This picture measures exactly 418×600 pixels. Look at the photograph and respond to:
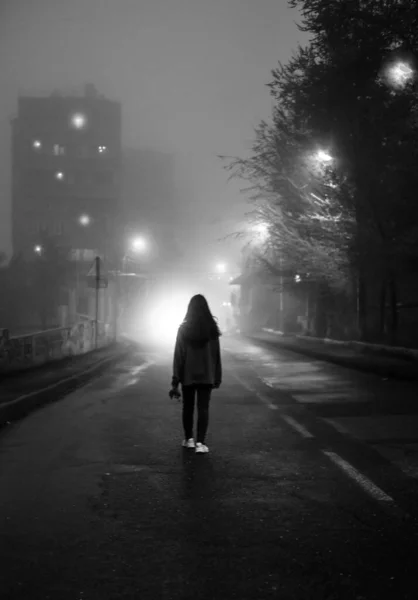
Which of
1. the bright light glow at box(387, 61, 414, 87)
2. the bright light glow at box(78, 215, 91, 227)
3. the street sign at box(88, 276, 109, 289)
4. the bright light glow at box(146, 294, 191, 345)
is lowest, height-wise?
the bright light glow at box(146, 294, 191, 345)

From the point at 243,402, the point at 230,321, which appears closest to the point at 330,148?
the point at 243,402

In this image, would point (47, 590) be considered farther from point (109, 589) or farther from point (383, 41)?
point (383, 41)

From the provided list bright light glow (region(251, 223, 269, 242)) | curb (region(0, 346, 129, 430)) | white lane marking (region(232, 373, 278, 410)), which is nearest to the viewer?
curb (region(0, 346, 129, 430))

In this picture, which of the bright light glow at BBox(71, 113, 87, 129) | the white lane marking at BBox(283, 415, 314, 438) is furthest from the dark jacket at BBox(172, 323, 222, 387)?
the bright light glow at BBox(71, 113, 87, 129)

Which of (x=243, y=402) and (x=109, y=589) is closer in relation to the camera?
(x=109, y=589)

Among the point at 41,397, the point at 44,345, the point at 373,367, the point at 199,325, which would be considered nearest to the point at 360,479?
the point at 199,325

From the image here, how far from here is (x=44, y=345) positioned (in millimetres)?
22672

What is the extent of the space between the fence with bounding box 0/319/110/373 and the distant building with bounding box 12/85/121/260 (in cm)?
7477

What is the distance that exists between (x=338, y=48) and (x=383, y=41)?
3.03 metres

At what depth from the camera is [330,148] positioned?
26.3 metres

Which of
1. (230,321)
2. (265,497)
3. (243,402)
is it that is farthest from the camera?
(230,321)

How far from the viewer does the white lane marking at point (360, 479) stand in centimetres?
641

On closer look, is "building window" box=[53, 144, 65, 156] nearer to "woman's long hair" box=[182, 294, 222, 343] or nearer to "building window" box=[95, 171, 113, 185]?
"building window" box=[95, 171, 113, 185]

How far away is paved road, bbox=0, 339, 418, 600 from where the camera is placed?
4.37 meters
